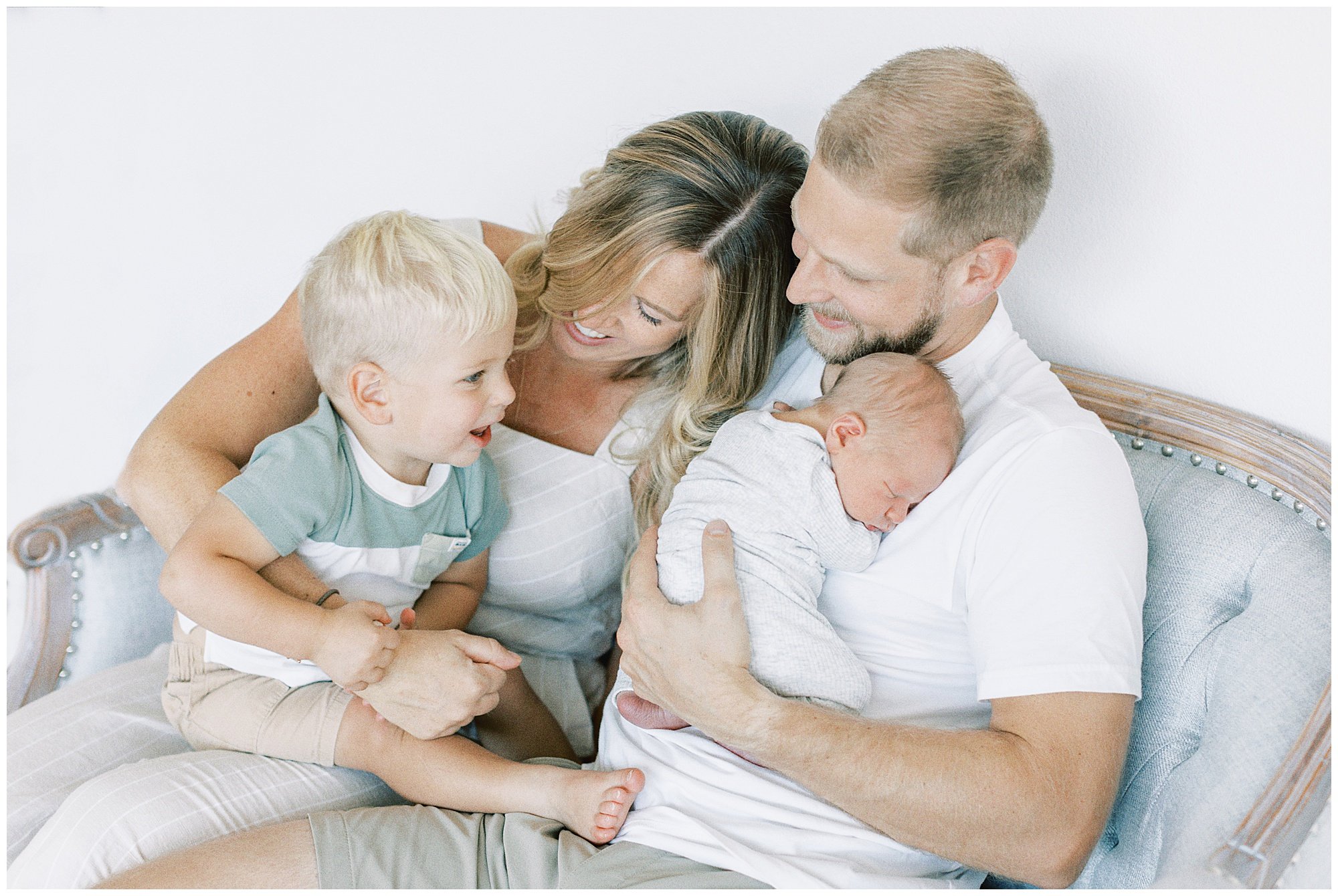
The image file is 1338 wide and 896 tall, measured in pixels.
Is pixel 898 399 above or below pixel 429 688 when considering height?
above

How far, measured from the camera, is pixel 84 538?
2.06 m

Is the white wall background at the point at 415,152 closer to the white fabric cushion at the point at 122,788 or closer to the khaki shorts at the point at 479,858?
the white fabric cushion at the point at 122,788

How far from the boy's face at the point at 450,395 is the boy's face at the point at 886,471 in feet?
1.75

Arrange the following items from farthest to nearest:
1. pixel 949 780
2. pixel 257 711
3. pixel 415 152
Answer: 1. pixel 415 152
2. pixel 257 711
3. pixel 949 780

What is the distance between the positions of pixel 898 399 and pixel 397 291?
767 mm

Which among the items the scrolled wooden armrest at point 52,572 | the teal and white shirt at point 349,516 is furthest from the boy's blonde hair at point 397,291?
the scrolled wooden armrest at point 52,572

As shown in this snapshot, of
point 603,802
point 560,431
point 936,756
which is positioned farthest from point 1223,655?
point 560,431

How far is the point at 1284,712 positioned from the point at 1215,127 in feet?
2.99

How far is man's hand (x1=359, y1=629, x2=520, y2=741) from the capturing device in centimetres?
163

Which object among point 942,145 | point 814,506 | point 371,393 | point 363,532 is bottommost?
point 363,532

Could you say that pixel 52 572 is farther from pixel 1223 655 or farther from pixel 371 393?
pixel 1223 655

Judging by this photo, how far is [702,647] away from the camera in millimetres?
1479

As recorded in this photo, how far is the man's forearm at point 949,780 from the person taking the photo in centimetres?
135

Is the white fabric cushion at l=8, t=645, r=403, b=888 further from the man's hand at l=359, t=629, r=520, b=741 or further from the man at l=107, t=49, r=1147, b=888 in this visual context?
the man's hand at l=359, t=629, r=520, b=741
